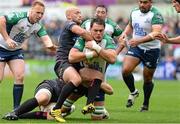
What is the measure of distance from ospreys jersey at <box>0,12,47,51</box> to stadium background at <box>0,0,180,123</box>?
159cm

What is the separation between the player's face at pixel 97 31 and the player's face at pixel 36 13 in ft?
4.34

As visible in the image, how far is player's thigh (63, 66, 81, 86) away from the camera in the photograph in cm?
1353

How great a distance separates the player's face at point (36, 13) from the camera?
1442cm

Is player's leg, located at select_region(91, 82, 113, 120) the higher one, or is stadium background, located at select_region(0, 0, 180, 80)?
player's leg, located at select_region(91, 82, 113, 120)

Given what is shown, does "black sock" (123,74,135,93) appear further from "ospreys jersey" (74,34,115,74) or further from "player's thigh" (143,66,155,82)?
"ospreys jersey" (74,34,115,74)

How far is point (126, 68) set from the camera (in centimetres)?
1741

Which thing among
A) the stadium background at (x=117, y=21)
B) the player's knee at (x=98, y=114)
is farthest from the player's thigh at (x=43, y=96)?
the stadium background at (x=117, y=21)

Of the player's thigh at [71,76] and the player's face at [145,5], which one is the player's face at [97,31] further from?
the player's face at [145,5]

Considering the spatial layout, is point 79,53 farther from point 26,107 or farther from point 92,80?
point 26,107

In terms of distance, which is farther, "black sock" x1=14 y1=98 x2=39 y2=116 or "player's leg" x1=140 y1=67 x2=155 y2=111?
"player's leg" x1=140 y1=67 x2=155 y2=111

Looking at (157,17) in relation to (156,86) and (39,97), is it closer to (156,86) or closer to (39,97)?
(39,97)

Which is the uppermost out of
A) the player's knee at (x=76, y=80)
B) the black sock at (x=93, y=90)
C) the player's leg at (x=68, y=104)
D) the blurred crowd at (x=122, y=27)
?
the player's knee at (x=76, y=80)

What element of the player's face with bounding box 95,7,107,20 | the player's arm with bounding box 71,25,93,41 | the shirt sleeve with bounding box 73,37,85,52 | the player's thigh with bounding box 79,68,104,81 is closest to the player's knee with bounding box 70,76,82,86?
the player's thigh with bounding box 79,68,104,81

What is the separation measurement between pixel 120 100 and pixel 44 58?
49.7ft
